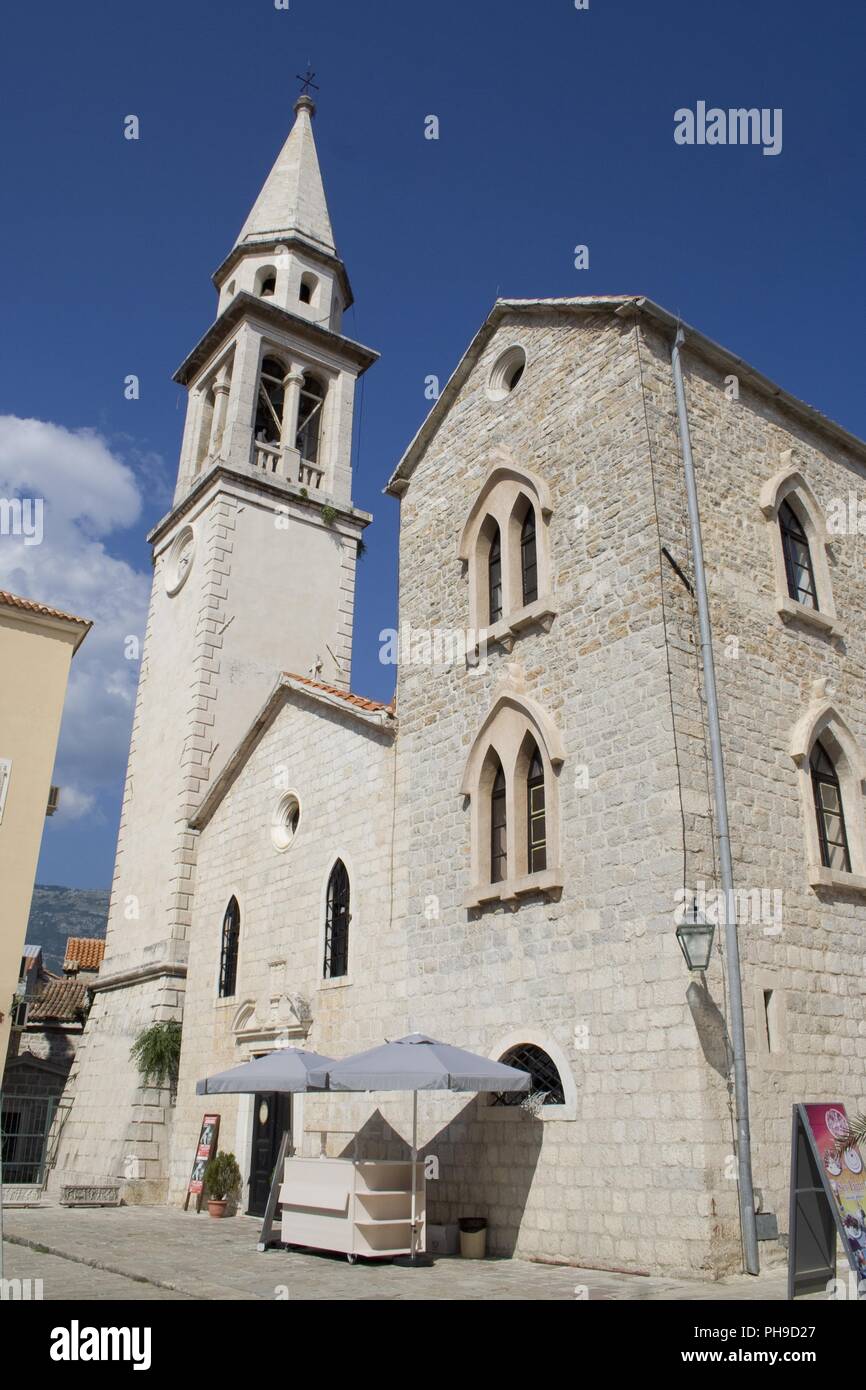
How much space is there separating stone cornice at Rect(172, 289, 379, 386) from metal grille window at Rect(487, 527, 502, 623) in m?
15.8

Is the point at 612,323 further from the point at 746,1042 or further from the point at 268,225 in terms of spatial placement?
the point at 268,225

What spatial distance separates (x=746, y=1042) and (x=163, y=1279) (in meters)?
5.94

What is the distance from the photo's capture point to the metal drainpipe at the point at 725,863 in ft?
31.2

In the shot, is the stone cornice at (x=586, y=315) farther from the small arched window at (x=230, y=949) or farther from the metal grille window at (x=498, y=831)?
the small arched window at (x=230, y=949)

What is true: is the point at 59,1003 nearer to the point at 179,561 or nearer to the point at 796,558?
the point at 179,561

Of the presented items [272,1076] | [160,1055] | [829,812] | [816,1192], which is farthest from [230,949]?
[816,1192]

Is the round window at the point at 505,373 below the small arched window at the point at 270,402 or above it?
below

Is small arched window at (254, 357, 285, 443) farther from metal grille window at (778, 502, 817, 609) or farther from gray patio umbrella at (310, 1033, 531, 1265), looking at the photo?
gray patio umbrella at (310, 1033, 531, 1265)

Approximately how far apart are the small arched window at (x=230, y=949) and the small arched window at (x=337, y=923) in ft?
11.0

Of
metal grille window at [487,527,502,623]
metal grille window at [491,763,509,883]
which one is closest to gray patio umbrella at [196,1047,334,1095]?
metal grille window at [491,763,509,883]

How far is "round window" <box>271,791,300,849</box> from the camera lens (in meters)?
18.2

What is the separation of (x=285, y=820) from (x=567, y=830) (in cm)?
786

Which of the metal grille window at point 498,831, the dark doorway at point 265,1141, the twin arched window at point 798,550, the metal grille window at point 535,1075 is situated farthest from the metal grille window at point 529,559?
the dark doorway at point 265,1141
